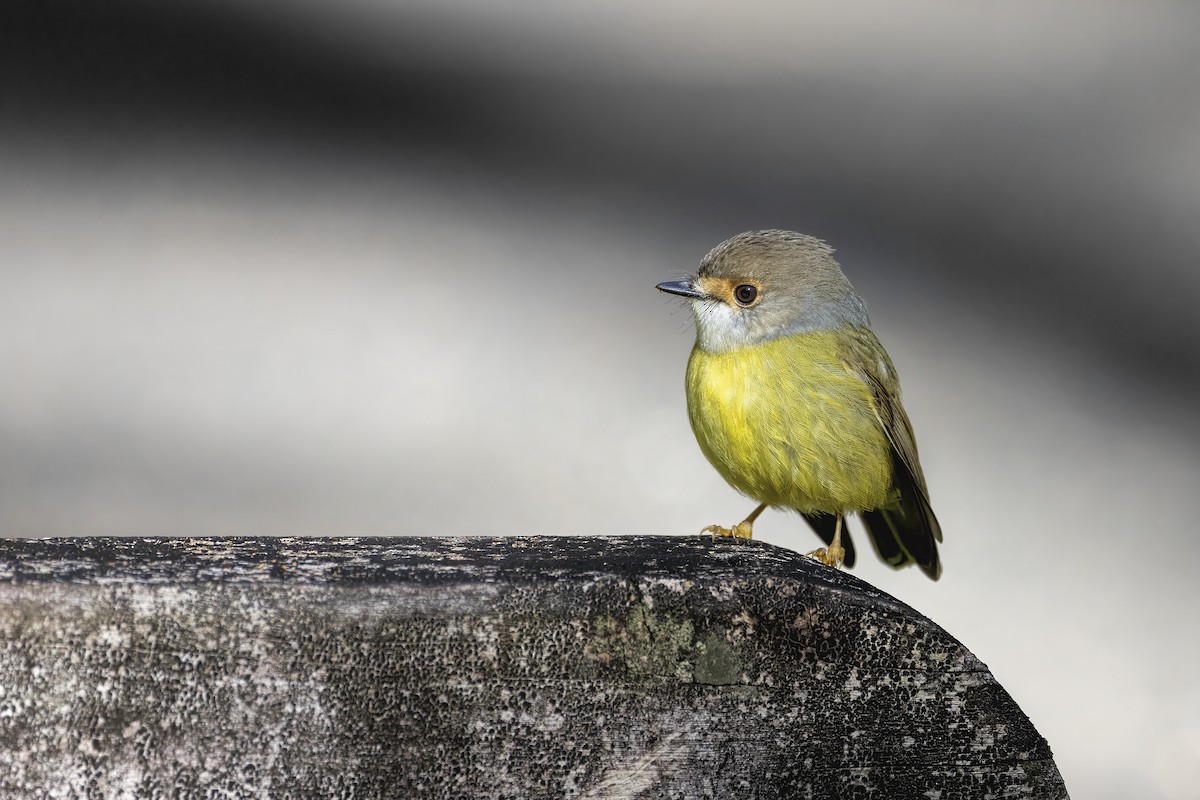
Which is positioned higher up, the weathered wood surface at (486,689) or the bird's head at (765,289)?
the bird's head at (765,289)

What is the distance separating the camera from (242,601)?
142cm

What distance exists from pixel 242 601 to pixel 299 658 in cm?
9

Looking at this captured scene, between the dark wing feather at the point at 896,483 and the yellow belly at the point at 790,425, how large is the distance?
81 mm

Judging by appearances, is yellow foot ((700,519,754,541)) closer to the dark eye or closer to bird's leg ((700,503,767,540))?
bird's leg ((700,503,767,540))

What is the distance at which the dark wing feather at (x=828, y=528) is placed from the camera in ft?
11.7

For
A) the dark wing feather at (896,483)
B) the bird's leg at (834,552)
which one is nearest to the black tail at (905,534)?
the dark wing feather at (896,483)

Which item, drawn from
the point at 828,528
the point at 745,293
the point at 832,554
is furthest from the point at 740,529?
the point at 745,293

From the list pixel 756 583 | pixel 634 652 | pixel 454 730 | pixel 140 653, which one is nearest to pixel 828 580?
pixel 756 583

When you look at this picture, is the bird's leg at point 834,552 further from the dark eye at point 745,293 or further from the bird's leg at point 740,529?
the dark eye at point 745,293

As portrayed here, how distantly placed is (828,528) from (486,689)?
7.89 ft

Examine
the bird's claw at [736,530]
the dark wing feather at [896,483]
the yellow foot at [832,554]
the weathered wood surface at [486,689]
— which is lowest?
the weathered wood surface at [486,689]

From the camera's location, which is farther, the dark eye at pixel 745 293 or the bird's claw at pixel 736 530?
the dark eye at pixel 745 293

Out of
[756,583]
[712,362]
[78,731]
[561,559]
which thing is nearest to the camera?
[78,731]

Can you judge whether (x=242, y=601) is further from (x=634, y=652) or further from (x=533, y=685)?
(x=634, y=652)
